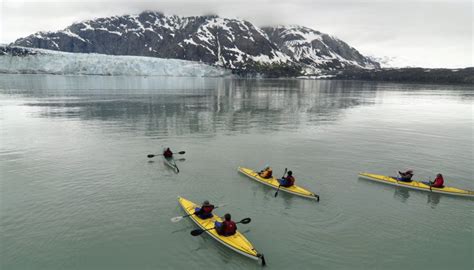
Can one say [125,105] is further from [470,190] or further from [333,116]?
[470,190]

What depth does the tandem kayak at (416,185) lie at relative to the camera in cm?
2495

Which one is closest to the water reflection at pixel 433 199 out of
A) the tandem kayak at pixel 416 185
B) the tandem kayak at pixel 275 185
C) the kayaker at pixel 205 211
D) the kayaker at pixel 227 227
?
the tandem kayak at pixel 416 185

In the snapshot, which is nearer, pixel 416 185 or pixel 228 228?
pixel 228 228

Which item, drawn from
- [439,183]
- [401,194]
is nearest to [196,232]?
[401,194]

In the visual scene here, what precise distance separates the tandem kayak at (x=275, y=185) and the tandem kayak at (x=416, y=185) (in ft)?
22.7

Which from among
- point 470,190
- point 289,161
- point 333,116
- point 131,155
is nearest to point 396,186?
point 470,190

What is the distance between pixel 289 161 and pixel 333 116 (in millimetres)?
32460

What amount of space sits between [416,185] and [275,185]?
36.8 feet

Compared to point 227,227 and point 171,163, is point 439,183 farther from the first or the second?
point 171,163

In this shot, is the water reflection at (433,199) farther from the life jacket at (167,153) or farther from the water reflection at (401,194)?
the life jacket at (167,153)

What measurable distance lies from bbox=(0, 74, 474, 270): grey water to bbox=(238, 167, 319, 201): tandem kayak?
43 cm

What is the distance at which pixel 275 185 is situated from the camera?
1017 inches

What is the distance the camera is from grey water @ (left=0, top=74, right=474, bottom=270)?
57.0 ft

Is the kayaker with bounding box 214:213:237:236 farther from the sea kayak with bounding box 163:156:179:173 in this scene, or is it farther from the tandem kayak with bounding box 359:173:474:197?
the tandem kayak with bounding box 359:173:474:197
